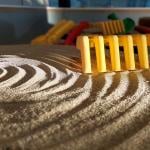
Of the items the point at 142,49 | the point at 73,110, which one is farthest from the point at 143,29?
the point at 73,110

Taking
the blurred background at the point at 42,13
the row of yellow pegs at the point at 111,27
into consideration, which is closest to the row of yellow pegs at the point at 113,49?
the row of yellow pegs at the point at 111,27

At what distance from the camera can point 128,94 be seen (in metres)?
0.77

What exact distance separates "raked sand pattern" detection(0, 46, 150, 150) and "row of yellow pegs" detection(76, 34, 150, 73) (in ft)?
0.15

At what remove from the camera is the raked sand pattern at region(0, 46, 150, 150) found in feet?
1.69

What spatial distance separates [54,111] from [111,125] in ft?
0.41

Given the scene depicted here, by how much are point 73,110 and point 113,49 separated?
48 cm

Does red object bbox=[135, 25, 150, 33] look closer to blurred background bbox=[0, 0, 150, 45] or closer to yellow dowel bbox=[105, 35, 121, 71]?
blurred background bbox=[0, 0, 150, 45]

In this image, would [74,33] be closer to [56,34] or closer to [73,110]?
[56,34]

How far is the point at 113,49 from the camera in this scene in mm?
1092

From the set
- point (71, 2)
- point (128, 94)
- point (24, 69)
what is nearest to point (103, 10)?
point (71, 2)

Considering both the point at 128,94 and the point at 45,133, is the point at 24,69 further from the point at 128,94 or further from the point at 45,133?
the point at 45,133

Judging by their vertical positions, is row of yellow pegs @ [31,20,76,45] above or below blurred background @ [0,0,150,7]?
below

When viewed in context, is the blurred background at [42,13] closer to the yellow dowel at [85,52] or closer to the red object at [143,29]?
the red object at [143,29]

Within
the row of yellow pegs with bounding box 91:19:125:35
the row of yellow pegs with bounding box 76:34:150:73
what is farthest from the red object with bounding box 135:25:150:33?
the row of yellow pegs with bounding box 76:34:150:73
